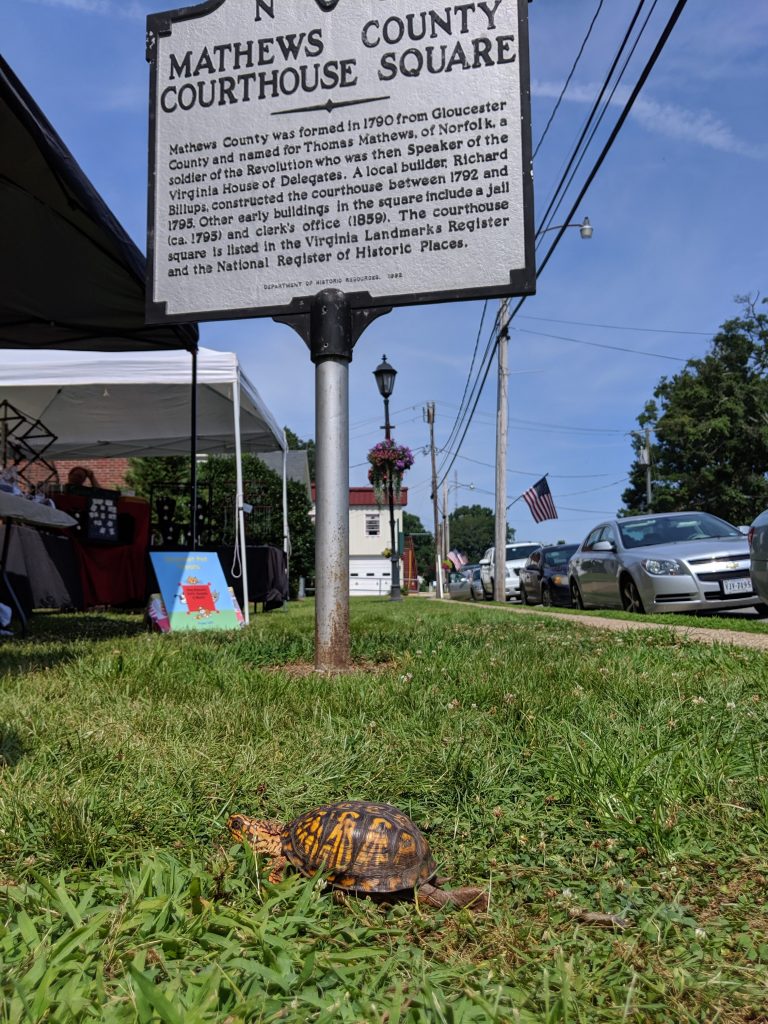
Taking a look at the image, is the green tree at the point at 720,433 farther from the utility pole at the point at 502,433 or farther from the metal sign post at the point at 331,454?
the metal sign post at the point at 331,454

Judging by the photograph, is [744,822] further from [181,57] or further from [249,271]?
[181,57]

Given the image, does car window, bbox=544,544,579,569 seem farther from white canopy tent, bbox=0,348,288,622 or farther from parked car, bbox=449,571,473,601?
parked car, bbox=449,571,473,601

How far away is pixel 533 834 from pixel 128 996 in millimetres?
1049

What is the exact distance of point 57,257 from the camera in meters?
6.25

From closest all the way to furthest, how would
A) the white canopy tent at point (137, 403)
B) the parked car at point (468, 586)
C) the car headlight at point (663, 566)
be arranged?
the white canopy tent at point (137, 403)
the car headlight at point (663, 566)
the parked car at point (468, 586)

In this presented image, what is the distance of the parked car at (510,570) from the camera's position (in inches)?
937

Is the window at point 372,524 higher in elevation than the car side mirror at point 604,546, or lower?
higher

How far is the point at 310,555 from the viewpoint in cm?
2398

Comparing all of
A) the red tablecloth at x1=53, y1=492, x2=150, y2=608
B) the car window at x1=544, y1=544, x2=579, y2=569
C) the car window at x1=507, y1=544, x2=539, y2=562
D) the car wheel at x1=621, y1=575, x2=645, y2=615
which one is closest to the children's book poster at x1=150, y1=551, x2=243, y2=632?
the red tablecloth at x1=53, y1=492, x2=150, y2=608

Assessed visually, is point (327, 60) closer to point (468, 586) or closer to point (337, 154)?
point (337, 154)

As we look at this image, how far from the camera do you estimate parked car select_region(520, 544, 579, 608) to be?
51.8 feet

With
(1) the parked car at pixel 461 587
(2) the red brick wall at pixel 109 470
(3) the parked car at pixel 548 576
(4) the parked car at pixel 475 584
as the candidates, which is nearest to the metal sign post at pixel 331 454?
(3) the parked car at pixel 548 576

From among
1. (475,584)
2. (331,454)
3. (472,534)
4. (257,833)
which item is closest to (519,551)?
(475,584)

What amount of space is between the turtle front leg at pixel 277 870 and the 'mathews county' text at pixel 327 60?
4.08m
